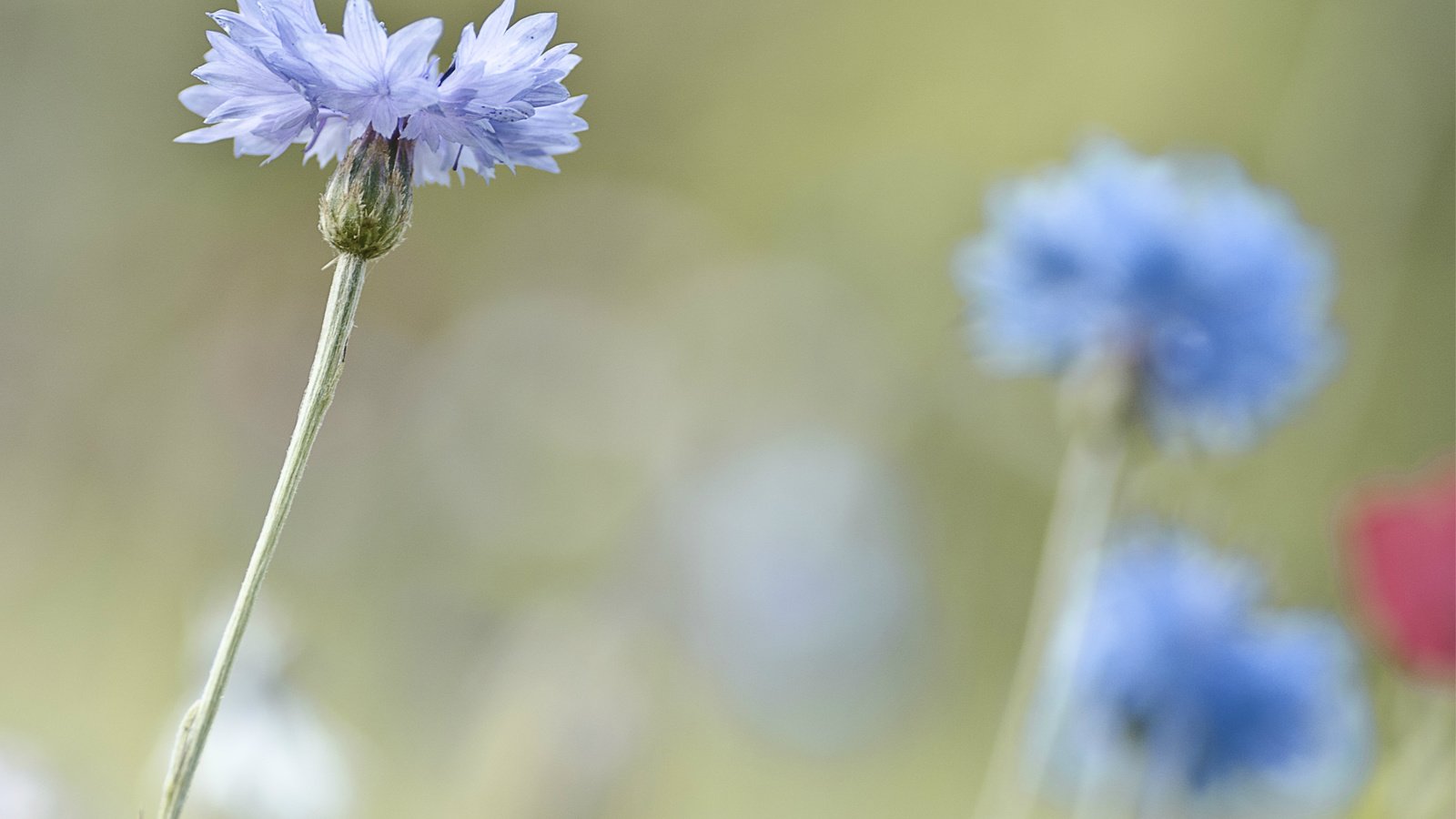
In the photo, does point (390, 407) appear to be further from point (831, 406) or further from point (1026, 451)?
point (1026, 451)

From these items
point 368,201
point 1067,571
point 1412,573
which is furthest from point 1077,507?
point 368,201

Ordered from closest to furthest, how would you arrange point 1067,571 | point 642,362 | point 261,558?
point 261,558
point 1067,571
point 642,362

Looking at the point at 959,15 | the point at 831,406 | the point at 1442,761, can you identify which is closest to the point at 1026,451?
the point at 831,406

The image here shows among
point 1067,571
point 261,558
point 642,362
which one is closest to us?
point 261,558

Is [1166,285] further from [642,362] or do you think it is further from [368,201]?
[642,362]

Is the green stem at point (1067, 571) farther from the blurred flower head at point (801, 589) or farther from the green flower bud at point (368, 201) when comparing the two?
the blurred flower head at point (801, 589)

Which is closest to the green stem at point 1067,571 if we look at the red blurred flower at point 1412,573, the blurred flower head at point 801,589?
the red blurred flower at point 1412,573

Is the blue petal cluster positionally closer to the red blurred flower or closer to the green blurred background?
the red blurred flower

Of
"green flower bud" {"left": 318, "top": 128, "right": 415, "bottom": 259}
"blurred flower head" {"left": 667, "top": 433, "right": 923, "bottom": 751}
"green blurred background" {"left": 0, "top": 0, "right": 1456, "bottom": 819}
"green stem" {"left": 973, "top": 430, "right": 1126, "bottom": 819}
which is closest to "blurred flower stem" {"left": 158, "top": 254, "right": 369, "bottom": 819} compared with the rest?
"green flower bud" {"left": 318, "top": 128, "right": 415, "bottom": 259}
